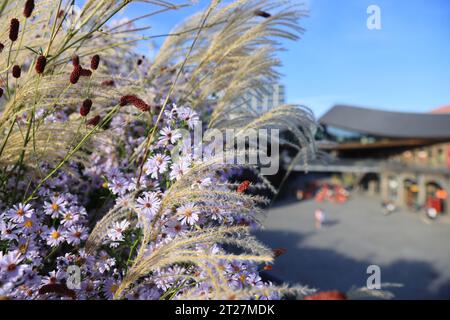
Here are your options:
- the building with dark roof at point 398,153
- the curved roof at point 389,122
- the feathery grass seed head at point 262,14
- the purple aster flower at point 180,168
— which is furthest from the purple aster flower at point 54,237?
the curved roof at point 389,122

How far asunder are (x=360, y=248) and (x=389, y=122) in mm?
18688

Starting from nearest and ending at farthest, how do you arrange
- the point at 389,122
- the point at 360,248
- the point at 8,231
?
the point at 8,231, the point at 360,248, the point at 389,122

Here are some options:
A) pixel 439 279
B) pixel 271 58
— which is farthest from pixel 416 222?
pixel 271 58

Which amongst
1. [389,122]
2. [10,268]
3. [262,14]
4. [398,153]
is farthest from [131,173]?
[389,122]

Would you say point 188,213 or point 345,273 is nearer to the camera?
point 188,213

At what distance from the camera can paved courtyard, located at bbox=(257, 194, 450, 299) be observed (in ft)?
36.5

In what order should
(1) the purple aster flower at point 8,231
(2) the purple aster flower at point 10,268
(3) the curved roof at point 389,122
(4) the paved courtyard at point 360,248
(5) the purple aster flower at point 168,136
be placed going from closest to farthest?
1. (2) the purple aster flower at point 10,268
2. (1) the purple aster flower at point 8,231
3. (5) the purple aster flower at point 168,136
4. (4) the paved courtyard at point 360,248
5. (3) the curved roof at point 389,122

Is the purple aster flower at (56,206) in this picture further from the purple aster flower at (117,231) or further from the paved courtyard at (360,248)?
the paved courtyard at (360,248)

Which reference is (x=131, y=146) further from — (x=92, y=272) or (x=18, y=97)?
(x=92, y=272)

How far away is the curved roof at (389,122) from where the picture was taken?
24.1m

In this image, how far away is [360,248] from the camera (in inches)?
564

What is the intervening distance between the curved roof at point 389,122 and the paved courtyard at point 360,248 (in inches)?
310

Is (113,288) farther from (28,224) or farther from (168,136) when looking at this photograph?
(168,136)
